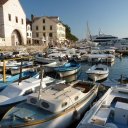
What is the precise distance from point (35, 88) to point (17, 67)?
1195 centimetres

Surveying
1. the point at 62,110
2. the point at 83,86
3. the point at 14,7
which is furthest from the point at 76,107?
the point at 14,7

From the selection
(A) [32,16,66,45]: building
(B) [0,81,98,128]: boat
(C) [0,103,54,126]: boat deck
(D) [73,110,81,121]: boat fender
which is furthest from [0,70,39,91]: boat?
(A) [32,16,66,45]: building

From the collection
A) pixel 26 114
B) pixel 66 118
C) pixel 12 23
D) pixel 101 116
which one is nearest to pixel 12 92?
pixel 26 114

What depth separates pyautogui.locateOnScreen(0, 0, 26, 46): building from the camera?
1993 inches

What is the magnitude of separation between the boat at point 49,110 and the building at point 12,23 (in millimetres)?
40317

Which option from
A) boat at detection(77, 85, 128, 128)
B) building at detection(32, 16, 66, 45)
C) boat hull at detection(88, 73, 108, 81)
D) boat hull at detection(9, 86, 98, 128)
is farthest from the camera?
building at detection(32, 16, 66, 45)

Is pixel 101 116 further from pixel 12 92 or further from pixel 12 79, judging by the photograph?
pixel 12 79

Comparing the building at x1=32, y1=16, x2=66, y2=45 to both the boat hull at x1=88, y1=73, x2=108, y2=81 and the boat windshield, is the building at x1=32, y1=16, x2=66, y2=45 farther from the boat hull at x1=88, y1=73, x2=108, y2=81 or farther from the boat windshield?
the boat windshield

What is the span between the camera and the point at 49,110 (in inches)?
402

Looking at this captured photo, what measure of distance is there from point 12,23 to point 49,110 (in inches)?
1849

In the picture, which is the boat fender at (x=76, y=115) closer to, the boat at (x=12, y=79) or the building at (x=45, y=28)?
the boat at (x=12, y=79)

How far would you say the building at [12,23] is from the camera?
50625 mm

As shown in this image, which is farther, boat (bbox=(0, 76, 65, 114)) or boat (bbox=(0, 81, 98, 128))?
boat (bbox=(0, 76, 65, 114))

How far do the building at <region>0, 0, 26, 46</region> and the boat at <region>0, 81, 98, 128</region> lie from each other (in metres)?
40.3
